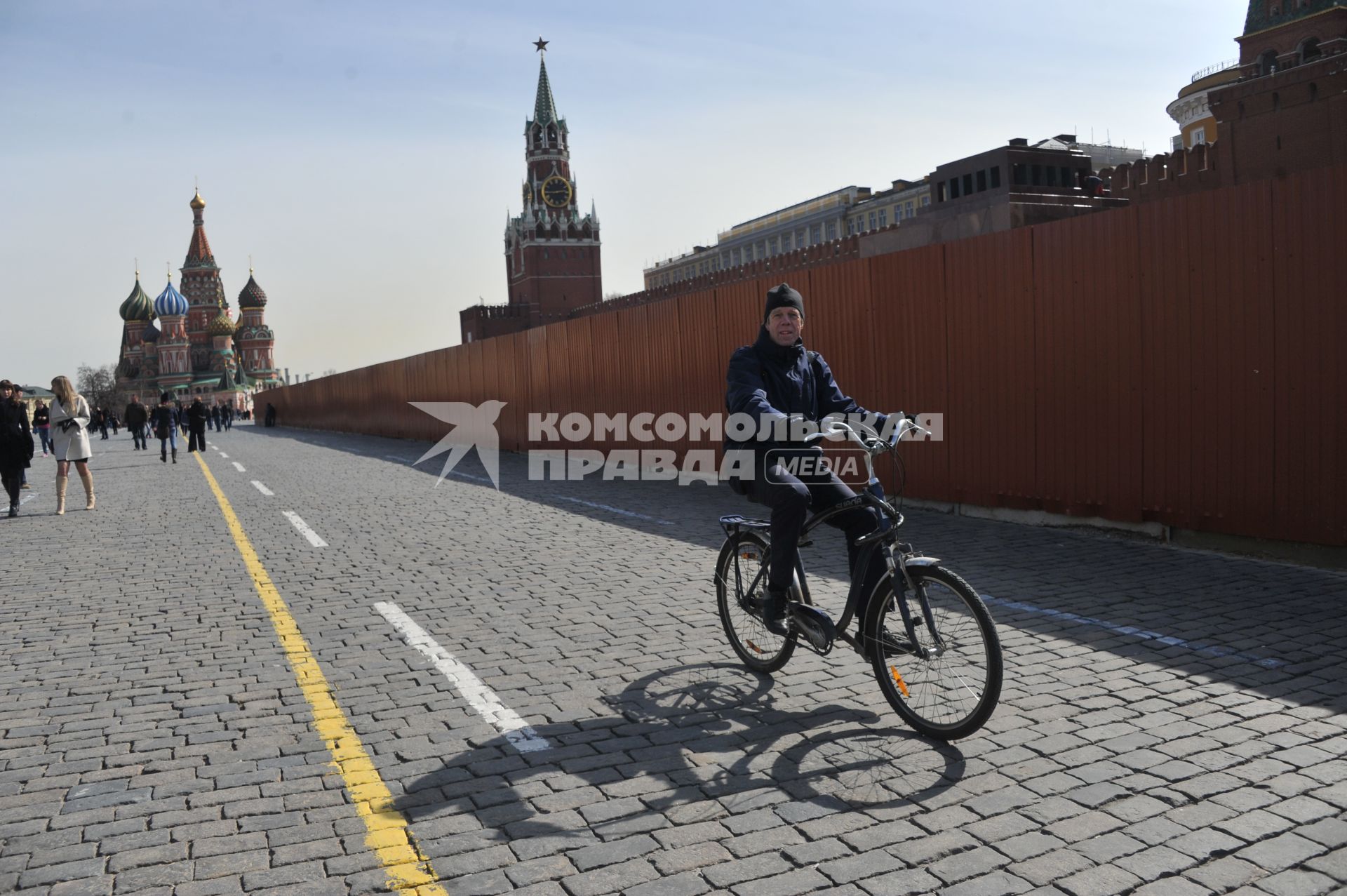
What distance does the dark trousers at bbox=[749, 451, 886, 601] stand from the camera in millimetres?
4852

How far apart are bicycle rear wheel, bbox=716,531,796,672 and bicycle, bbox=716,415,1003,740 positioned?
26cm

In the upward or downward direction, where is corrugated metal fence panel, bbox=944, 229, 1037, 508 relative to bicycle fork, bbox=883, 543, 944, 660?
upward

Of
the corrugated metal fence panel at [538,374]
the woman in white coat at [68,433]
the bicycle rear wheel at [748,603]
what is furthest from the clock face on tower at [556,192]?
the bicycle rear wheel at [748,603]

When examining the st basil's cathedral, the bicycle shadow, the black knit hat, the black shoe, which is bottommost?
the bicycle shadow

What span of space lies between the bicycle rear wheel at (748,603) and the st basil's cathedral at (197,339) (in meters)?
146

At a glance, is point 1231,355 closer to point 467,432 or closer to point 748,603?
point 748,603

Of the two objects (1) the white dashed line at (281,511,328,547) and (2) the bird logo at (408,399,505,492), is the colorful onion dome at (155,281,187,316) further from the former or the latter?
(1) the white dashed line at (281,511,328,547)

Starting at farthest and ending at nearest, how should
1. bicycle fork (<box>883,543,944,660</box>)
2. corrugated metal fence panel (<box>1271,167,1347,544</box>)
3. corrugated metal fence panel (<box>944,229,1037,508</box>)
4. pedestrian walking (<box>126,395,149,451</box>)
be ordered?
pedestrian walking (<box>126,395,149,451</box>), corrugated metal fence panel (<box>944,229,1037,508</box>), corrugated metal fence panel (<box>1271,167,1347,544</box>), bicycle fork (<box>883,543,944,660</box>)

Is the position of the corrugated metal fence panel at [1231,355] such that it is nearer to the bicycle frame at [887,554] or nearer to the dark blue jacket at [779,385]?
the dark blue jacket at [779,385]

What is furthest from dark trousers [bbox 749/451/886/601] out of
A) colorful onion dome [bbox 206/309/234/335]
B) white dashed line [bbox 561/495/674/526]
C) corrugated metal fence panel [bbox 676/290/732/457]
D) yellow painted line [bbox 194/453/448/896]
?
colorful onion dome [bbox 206/309/234/335]

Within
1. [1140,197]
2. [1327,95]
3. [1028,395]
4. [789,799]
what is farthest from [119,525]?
[1327,95]

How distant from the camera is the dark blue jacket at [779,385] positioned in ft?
16.3

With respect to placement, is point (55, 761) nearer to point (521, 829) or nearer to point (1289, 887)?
point (521, 829)

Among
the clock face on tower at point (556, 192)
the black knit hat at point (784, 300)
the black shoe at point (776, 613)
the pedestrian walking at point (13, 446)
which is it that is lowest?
the black shoe at point (776, 613)
